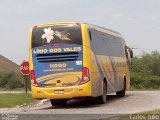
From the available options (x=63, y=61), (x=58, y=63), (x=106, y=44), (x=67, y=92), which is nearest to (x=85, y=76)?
(x=67, y=92)

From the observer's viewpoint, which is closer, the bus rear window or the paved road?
the paved road

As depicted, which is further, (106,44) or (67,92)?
(106,44)

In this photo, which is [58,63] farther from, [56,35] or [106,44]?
[106,44]

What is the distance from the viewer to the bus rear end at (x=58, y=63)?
2200cm

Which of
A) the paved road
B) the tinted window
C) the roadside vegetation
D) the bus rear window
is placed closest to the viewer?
the paved road

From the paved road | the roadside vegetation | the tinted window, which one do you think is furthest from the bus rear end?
the roadside vegetation

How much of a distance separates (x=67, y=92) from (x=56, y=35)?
2470mm

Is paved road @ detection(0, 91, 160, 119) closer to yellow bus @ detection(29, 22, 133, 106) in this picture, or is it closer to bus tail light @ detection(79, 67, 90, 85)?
yellow bus @ detection(29, 22, 133, 106)

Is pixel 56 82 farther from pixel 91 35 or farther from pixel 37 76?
pixel 91 35

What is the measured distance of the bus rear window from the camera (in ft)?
72.7

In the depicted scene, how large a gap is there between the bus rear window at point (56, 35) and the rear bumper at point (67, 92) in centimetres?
188

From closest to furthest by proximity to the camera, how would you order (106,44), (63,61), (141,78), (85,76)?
(85,76)
(63,61)
(106,44)
(141,78)

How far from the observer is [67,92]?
21984mm

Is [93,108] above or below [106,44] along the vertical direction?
below
